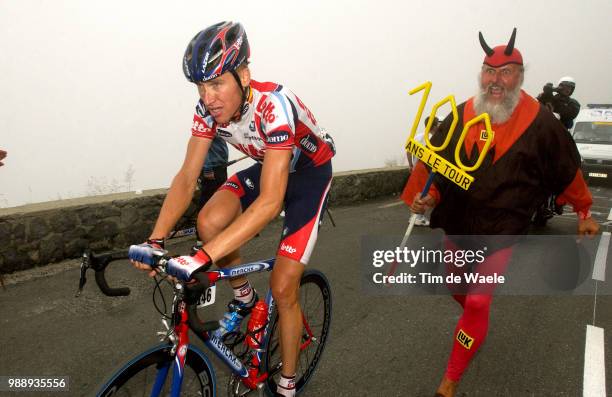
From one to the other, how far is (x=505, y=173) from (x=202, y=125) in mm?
1927

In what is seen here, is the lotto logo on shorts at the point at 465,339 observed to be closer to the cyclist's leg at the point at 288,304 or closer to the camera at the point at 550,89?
the cyclist's leg at the point at 288,304

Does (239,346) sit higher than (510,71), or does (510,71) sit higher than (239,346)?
(510,71)

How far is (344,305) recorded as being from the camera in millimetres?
4434

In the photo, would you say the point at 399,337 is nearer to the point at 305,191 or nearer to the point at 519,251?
the point at 305,191

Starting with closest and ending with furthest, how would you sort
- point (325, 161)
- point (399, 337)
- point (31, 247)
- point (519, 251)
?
point (325, 161) < point (399, 337) < point (31, 247) < point (519, 251)

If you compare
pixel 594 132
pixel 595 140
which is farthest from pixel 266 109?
pixel 594 132

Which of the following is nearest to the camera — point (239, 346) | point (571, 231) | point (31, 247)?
point (239, 346)

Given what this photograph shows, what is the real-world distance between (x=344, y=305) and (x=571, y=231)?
18.6 feet

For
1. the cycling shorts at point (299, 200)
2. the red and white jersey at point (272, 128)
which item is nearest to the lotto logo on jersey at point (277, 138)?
the red and white jersey at point (272, 128)

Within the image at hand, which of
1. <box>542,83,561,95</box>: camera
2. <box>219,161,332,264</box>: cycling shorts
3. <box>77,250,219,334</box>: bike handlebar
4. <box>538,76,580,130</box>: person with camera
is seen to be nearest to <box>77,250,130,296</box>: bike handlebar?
<box>77,250,219,334</box>: bike handlebar

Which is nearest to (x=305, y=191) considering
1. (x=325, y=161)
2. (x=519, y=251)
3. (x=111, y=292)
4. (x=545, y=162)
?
(x=325, y=161)

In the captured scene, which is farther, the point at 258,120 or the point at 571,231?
the point at 571,231

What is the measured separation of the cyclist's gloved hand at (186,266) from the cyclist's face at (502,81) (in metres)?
2.24

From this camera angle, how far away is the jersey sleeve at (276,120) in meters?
2.18
